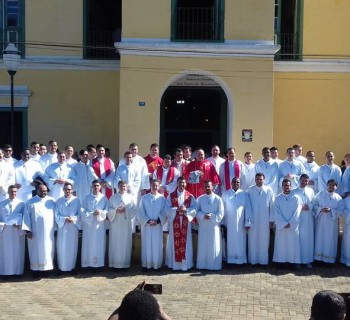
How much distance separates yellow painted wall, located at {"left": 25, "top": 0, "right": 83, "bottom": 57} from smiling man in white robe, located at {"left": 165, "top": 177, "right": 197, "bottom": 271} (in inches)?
325

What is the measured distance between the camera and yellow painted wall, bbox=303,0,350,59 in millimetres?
17922

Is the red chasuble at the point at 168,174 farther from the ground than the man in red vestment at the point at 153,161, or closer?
closer

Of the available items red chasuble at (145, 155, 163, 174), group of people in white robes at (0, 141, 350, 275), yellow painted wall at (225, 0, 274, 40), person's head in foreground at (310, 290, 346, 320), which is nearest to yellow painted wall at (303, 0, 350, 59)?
yellow painted wall at (225, 0, 274, 40)

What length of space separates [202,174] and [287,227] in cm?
216

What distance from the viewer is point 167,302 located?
9289 mm

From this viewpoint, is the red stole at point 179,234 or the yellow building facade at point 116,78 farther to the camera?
the yellow building facade at point 116,78

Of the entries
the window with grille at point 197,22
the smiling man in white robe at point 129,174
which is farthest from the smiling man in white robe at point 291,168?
the window with grille at point 197,22

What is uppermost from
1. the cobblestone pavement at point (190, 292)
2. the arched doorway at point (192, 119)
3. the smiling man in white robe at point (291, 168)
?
the arched doorway at point (192, 119)

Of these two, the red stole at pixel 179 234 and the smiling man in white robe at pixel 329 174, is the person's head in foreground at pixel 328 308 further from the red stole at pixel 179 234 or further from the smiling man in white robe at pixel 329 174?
the smiling man in white robe at pixel 329 174

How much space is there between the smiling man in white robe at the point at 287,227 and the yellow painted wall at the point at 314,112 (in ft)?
20.9

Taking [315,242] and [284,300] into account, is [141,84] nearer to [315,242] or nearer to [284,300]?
[315,242]

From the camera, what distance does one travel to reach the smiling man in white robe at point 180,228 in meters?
11.4

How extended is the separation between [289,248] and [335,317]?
323 inches

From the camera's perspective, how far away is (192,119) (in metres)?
19.4
